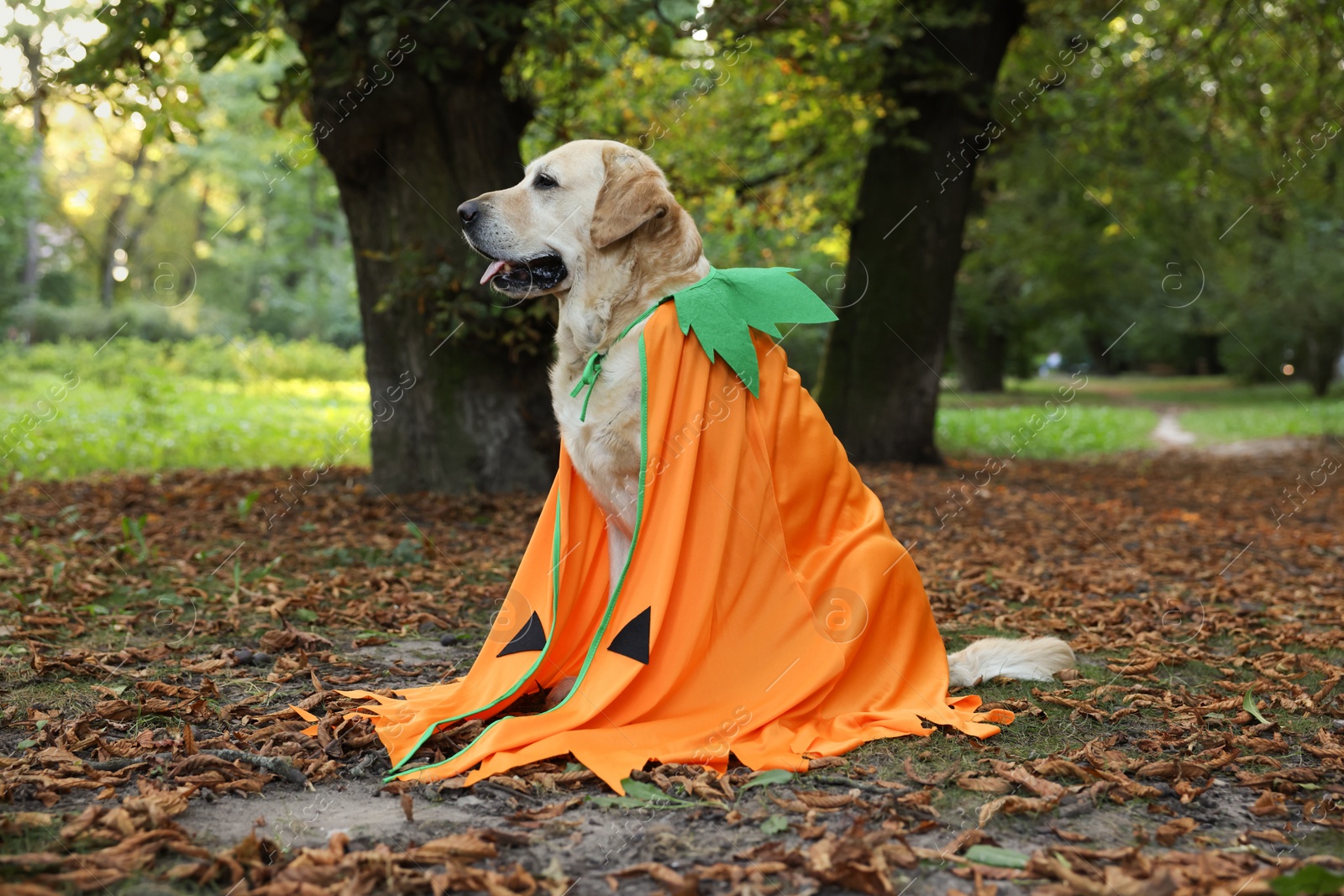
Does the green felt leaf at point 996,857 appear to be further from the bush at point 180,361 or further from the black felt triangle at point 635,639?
the bush at point 180,361

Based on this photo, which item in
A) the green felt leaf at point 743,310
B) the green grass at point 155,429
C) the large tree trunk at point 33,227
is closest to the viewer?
the green felt leaf at point 743,310

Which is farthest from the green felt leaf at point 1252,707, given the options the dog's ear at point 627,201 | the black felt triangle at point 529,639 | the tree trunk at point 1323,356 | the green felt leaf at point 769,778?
the tree trunk at point 1323,356

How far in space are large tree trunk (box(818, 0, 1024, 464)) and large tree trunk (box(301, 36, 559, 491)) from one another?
4329 millimetres

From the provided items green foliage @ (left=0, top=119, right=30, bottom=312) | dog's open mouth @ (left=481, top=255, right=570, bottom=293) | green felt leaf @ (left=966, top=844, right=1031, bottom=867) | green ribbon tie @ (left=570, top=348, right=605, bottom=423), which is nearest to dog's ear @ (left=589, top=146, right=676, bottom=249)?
dog's open mouth @ (left=481, top=255, right=570, bottom=293)

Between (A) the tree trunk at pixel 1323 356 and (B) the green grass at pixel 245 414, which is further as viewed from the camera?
(A) the tree trunk at pixel 1323 356

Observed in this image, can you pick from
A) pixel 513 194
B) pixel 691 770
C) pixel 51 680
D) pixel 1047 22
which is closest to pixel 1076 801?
pixel 691 770

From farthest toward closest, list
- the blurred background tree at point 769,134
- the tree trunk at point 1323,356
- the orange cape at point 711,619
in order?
1. the tree trunk at point 1323,356
2. the blurred background tree at point 769,134
3. the orange cape at point 711,619

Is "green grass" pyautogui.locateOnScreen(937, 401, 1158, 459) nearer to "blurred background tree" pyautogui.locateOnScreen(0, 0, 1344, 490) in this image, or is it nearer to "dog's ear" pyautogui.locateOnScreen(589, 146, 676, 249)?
"blurred background tree" pyautogui.locateOnScreen(0, 0, 1344, 490)

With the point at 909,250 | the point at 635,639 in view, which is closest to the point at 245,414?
the point at 909,250

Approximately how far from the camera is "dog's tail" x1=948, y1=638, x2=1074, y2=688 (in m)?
3.92

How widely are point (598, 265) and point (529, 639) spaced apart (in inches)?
55.3

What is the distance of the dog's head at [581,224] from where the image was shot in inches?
141

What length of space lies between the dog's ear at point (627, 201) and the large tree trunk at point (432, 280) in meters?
3.27

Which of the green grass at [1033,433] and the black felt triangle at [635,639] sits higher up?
the black felt triangle at [635,639]
